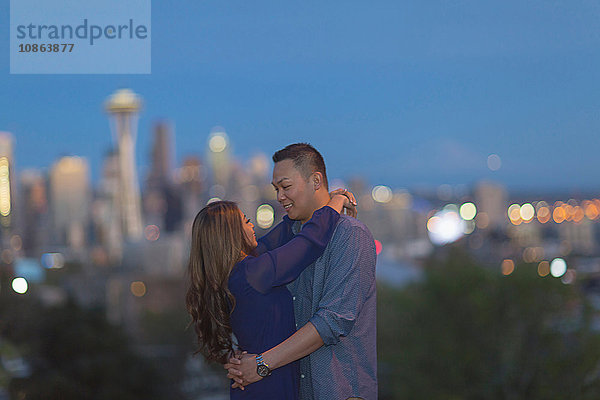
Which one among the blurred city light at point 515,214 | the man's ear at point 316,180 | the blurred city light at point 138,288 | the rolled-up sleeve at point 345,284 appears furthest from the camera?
the blurred city light at point 515,214

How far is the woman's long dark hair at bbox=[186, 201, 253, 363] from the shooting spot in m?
2.22

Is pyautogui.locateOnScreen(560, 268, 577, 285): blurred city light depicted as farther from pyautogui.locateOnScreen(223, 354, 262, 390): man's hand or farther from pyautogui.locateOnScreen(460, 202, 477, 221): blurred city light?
pyautogui.locateOnScreen(460, 202, 477, 221): blurred city light

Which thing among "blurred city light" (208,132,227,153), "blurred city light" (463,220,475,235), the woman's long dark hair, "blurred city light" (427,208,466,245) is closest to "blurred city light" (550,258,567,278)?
the woman's long dark hair

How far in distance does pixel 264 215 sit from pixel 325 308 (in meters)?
91.0

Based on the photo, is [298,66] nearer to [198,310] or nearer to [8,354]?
[8,354]

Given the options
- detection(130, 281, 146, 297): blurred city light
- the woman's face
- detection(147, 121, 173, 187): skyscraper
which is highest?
detection(147, 121, 173, 187): skyscraper

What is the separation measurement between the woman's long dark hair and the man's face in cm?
20

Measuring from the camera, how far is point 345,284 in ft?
7.31

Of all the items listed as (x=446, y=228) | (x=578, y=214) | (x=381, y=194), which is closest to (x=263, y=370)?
(x=446, y=228)

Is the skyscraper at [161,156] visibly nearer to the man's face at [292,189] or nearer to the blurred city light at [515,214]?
the blurred city light at [515,214]

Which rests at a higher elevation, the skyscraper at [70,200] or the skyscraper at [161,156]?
the skyscraper at [161,156]

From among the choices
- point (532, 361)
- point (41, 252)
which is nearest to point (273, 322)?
point (532, 361)

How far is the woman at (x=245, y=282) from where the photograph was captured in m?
2.22

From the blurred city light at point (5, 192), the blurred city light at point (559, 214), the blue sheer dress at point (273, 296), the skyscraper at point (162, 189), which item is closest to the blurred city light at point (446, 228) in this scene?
the blurred city light at point (559, 214)
